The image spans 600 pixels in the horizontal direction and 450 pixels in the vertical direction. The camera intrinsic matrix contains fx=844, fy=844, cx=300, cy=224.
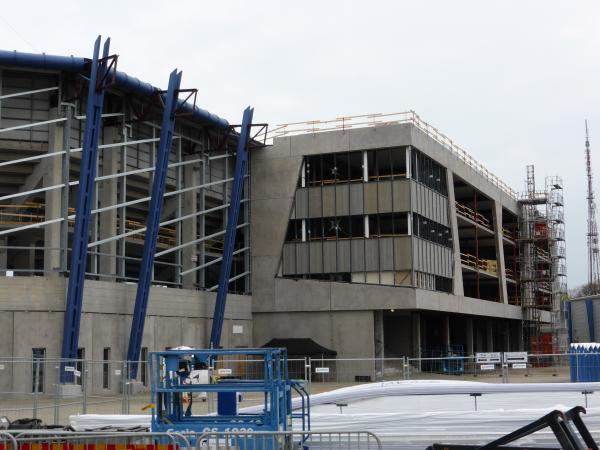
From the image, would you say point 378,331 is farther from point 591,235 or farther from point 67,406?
point 591,235

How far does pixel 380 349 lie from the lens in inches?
1866

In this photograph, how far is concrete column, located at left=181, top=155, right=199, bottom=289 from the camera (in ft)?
147

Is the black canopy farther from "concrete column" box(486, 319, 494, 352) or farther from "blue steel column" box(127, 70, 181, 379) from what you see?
"concrete column" box(486, 319, 494, 352)

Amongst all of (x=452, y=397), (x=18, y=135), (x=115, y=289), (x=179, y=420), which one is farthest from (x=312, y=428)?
(x=18, y=135)

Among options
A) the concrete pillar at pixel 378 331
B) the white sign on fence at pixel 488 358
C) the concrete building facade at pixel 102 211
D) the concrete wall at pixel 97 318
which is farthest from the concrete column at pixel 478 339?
the white sign on fence at pixel 488 358

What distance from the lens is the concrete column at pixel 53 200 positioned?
116 feet

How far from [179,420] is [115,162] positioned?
81.7 ft

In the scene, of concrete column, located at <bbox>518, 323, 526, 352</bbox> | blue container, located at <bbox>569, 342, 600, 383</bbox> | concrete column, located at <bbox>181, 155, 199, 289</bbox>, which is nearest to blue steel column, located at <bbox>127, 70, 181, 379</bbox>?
concrete column, located at <bbox>181, 155, 199, 289</bbox>

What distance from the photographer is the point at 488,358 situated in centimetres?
3662

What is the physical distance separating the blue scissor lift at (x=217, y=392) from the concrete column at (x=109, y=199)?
21.7 meters

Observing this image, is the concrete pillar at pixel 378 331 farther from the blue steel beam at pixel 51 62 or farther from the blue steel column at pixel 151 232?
the blue steel beam at pixel 51 62

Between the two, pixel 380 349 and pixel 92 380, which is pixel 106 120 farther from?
pixel 380 349

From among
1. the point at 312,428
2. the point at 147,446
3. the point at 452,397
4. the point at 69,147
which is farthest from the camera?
the point at 69,147

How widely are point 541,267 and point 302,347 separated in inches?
1374
